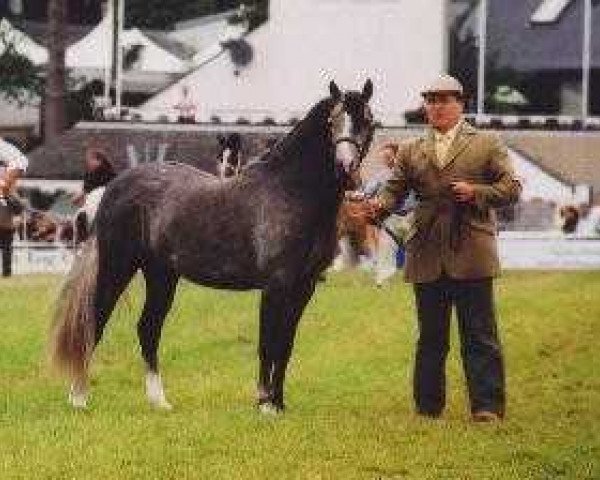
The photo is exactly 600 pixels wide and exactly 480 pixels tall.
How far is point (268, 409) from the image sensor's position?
1313 centimetres

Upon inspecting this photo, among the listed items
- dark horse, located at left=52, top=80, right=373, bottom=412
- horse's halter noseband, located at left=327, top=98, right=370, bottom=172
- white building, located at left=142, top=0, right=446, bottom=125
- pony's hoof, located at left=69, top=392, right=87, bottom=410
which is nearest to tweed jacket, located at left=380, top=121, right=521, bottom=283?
dark horse, located at left=52, top=80, right=373, bottom=412

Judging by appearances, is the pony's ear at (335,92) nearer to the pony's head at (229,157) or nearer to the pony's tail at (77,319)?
the pony's tail at (77,319)

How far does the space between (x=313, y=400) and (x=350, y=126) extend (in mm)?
3462

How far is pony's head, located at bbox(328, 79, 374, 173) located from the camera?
12602mm

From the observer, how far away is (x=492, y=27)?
7781 centimetres

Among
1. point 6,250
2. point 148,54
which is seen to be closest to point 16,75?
point 148,54

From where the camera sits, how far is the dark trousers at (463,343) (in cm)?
1326

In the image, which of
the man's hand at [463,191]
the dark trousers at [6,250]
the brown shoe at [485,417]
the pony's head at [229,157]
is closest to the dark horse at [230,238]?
the man's hand at [463,191]

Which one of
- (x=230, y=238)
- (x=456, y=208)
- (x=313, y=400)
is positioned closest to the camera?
Answer: (x=456, y=208)

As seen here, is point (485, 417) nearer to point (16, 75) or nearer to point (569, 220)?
point (569, 220)

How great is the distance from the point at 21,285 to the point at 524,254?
12.4m

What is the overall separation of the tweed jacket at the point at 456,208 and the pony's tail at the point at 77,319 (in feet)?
8.08

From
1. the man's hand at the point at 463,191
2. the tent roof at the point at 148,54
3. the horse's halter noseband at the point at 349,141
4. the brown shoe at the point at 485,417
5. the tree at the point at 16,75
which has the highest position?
the tent roof at the point at 148,54

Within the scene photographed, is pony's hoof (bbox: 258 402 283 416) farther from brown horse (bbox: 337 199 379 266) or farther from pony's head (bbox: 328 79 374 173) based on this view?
brown horse (bbox: 337 199 379 266)
